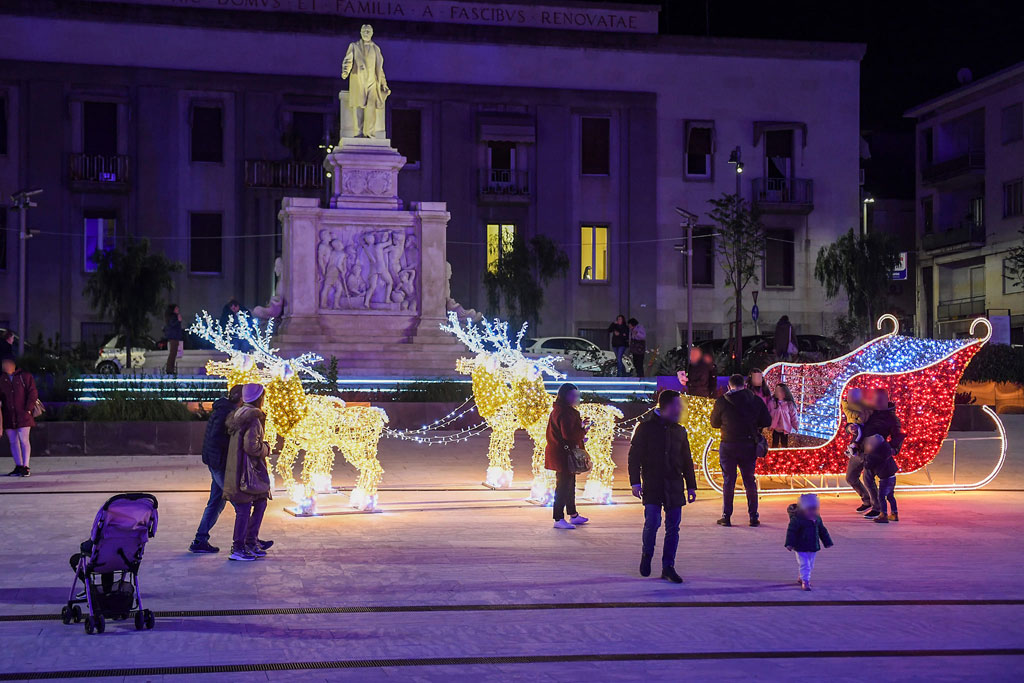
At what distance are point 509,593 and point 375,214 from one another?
19.6m

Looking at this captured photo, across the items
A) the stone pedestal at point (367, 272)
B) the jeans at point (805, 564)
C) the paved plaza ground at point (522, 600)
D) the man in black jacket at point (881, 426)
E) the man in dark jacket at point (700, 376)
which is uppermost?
the stone pedestal at point (367, 272)

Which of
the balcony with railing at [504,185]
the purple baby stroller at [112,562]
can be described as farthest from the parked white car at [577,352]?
the purple baby stroller at [112,562]

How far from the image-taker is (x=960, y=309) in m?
56.2

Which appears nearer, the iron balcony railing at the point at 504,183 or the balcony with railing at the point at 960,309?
Answer: the iron balcony railing at the point at 504,183

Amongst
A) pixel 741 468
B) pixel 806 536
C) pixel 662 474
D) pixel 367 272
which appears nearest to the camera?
pixel 806 536

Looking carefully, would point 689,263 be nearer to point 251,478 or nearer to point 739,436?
point 739,436

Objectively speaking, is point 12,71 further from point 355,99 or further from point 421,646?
point 421,646

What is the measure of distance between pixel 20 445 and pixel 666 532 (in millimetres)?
10314

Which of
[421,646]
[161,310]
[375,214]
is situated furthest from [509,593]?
[161,310]

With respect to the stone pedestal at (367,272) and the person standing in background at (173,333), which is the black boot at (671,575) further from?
the person standing in background at (173,333)

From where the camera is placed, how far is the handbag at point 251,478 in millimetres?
11516

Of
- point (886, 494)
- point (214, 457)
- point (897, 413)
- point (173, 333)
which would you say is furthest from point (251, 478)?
point (173, 333)

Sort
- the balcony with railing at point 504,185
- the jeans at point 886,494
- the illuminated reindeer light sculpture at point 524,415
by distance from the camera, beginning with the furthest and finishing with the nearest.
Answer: the balcony with railing at point 504,185 → the illuminated reindeer light sculpture at point 524,415 → the jeans at point 886,494

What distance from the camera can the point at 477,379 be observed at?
55.6ft
